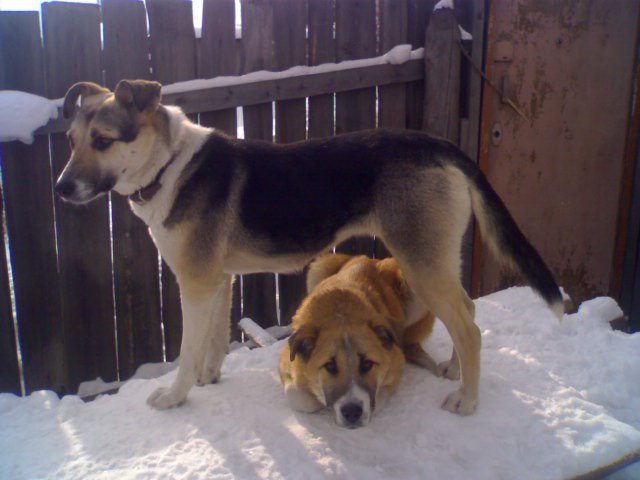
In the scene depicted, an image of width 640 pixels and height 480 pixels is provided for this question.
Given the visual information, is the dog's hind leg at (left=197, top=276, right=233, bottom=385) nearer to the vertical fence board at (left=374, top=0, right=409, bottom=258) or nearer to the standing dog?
the standing dog

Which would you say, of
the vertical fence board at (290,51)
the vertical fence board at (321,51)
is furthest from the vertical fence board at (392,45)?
the vertical fence board at (290,51)

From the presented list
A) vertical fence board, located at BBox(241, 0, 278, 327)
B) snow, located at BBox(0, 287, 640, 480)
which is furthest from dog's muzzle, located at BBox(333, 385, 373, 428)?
vertical fence board, located at BBox(241, 0, 278, 327)

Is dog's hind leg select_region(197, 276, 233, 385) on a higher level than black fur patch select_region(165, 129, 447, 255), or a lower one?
lower

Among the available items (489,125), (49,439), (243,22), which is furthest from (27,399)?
(489,125)

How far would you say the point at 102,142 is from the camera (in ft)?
9.85

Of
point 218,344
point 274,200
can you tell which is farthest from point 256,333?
point 274,200

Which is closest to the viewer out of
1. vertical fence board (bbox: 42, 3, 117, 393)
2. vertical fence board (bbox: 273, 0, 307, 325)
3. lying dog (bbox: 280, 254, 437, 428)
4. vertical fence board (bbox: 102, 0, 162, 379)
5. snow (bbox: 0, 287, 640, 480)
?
snow (bbox: 0, 287, 640, 480)

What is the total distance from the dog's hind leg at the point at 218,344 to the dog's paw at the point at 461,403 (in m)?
1.44

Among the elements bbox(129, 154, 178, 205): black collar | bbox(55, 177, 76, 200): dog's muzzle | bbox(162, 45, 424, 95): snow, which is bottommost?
bbox(129, 154, 178, 205): black collar

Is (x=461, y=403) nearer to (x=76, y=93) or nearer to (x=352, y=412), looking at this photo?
(x=352, y=412)

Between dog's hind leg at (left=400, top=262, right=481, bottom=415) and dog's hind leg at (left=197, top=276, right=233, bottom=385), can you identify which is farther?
dog's hind leg at (left=197, top=276, right=233, bottom=385)

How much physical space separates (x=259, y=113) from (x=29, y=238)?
1964mm

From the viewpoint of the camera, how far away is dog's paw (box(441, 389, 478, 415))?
2.90 m

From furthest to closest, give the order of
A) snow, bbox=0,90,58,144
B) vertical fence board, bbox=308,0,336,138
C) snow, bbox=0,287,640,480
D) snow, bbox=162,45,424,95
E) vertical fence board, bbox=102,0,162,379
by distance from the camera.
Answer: vertical fence board, bbox=308,0,336,138 → snow, bbox=162,45,424,95 → vertical fence board, bbox=102,0,162,379 → snow, bbox=0,90,58,144 → snow, bbox=0,287,640,480
